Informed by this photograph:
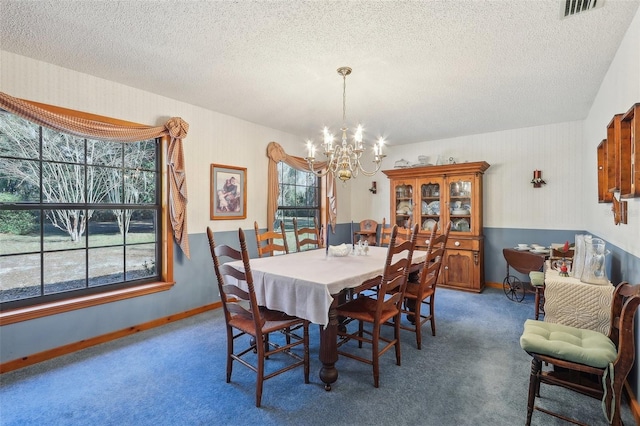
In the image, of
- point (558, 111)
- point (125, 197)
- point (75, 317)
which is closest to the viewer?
point (75, 317)

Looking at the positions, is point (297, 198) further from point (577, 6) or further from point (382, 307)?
point (577, 6)

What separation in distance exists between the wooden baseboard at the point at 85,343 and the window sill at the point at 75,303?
309 millimetres

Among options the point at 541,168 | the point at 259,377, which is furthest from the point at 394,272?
the point at 541,168

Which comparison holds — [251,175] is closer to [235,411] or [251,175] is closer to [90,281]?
[90,281]

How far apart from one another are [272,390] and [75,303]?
1.99 m

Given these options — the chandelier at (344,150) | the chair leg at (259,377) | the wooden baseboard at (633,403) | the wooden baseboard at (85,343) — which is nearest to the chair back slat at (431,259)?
the chandelier at (344,150)

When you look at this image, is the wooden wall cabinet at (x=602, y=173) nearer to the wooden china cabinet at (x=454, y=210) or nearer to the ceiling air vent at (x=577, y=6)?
the ceiling air vent at (x=577, y=6)

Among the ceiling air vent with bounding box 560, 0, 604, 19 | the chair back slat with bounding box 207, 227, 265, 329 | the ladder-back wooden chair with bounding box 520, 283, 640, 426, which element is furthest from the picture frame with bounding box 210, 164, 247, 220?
the ceiling air vent with bounding box 560, 0, 604, 19

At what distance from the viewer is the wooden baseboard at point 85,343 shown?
8.07ft

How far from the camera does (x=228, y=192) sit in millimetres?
4094

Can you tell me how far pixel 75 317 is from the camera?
109 inches

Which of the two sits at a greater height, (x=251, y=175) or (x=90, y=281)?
(x=251, y=175)

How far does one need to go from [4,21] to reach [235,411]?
115 inches

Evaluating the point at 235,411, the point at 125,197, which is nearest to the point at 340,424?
the point at 235,411
